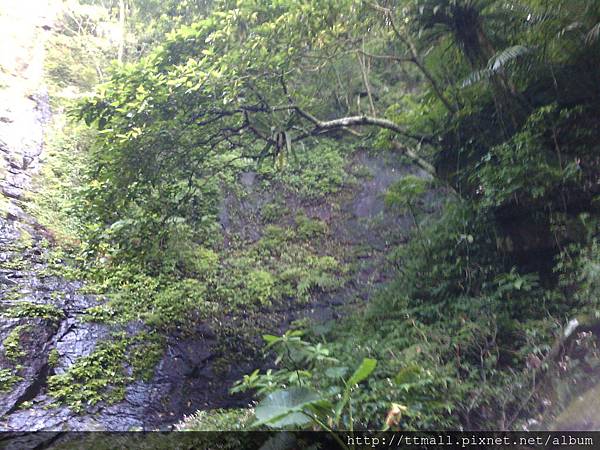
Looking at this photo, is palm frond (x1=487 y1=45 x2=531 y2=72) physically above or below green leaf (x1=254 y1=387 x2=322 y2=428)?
above

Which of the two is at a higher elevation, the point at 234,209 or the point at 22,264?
the point at 234,209

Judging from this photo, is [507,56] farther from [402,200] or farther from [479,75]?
[402,200]

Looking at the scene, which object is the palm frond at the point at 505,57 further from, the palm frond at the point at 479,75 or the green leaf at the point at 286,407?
the green leaf at the point at 286,407

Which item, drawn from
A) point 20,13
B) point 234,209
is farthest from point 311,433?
point 20,13

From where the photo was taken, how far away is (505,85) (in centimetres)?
488

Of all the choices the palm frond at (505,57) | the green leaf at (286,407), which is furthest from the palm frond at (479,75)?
the green leaf at (286,407)

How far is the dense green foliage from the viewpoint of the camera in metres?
3.64

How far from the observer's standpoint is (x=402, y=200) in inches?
260

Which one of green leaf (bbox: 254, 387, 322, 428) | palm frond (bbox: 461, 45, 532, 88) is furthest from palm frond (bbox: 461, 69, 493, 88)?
green leaf (bbox: 254, 387, 322, 428)

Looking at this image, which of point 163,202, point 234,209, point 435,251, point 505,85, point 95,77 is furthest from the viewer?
point 95,77

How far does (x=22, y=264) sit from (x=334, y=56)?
229 inches

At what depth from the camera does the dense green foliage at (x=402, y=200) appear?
3645 mm

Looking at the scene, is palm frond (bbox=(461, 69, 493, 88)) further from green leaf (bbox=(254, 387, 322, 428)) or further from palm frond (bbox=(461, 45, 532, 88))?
green leaf (bbox=(254, 387, 322, 428))

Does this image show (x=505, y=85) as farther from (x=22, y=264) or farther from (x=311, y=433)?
(x=22, y=264)
